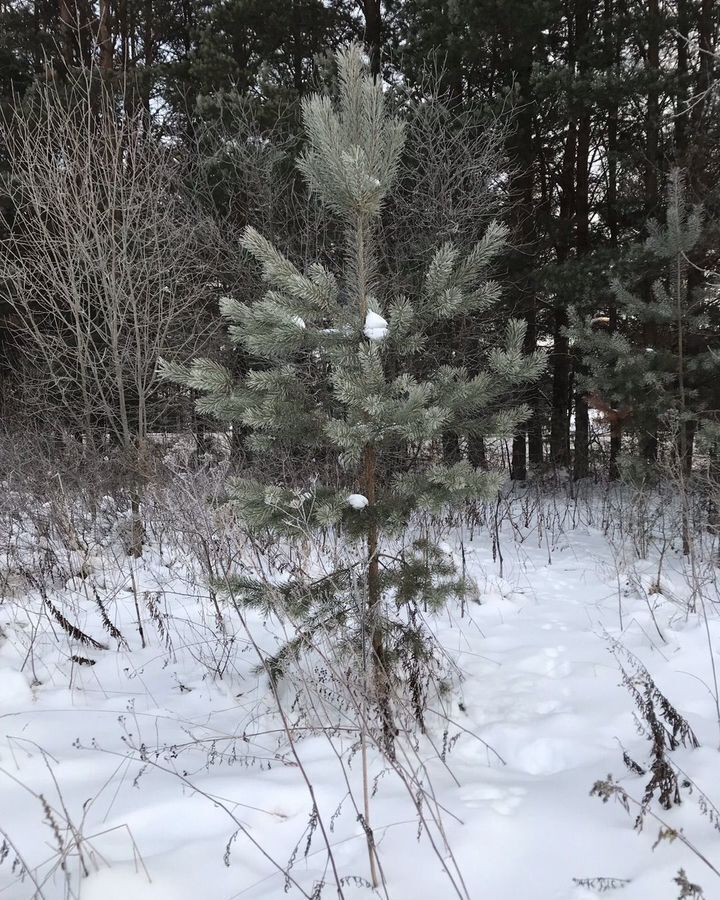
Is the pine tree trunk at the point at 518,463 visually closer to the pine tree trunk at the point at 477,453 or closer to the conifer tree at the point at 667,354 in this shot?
the pine tree trunk at the point at 477,453

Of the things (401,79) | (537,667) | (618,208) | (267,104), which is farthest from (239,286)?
(537,667)

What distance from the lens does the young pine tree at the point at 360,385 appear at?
2426mm

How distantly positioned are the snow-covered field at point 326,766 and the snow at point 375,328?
1.33 m

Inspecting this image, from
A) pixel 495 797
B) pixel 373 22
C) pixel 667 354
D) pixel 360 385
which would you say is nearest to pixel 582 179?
pixel 373 22

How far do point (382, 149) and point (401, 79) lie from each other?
8598 millimetres

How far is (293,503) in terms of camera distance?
2455 millimetres

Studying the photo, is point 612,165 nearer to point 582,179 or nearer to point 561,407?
point 582,179

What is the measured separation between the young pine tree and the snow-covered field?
16.5 inches

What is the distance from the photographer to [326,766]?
7.53ft

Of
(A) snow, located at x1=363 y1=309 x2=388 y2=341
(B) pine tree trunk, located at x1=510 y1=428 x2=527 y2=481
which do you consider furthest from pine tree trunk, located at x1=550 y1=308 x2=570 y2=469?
(A) snow, located at x1=363 y1=309 x2=388 y2=341

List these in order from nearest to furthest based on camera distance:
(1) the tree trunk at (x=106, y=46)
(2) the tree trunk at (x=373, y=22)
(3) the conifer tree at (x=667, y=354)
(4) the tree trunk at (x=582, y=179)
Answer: (3) the conifer tree at (x=667, y=354) → (1) the tree trunk at (x=106, y=46) → (4) the tree trunk at (x=582, y=179) → (2) the tree trunk at (x=373, y=22)

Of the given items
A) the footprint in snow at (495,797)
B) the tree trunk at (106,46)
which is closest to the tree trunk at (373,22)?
the tree trunk at (106,46)

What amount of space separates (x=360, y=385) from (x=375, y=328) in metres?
0.25

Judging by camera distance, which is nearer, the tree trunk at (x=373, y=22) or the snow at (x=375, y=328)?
the snow at (x=375, y=328)
